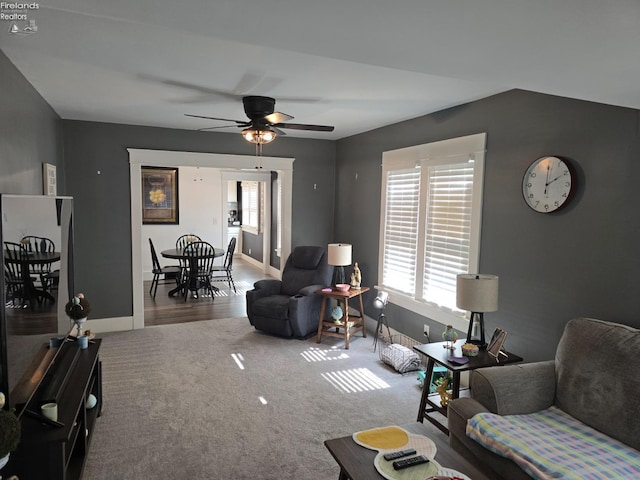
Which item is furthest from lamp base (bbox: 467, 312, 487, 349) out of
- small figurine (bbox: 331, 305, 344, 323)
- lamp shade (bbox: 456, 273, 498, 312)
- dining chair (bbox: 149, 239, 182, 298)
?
dining chair (bbox: 149, 239, 182, 298)

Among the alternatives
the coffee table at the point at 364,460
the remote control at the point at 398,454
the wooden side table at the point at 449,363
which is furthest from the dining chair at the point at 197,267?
the remote control at the point at 398,454

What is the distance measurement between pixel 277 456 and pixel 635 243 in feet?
8.52

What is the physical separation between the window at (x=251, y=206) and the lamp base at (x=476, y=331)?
7.26 metres

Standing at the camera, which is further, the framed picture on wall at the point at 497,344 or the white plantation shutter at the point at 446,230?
the white plantation shutter at the point at 446,230

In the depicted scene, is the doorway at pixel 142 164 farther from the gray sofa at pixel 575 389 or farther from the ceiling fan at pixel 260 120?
the gray sofa at pixel 575 389

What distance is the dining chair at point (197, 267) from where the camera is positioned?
7.16 meters

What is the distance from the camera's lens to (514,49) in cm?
174

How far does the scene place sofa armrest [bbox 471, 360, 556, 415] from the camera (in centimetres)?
255

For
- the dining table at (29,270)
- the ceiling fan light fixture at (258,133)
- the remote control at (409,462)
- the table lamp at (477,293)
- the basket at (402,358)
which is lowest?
the basket at (402,358)

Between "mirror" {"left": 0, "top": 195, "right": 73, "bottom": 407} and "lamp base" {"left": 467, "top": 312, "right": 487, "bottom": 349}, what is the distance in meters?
2.86

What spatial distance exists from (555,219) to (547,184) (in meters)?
0.26

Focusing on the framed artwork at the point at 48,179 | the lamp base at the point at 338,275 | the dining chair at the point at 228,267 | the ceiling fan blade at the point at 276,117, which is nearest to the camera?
the ceiling fan blade at the point at 276,117

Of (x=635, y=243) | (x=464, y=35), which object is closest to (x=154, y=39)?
(x=464, y=35)

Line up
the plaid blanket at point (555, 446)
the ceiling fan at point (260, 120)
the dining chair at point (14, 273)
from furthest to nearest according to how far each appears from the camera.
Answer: the ceiling fan at point (260, 120)
the dining chair at point (14, 273)
the plaid blanket at point (555, 446)
